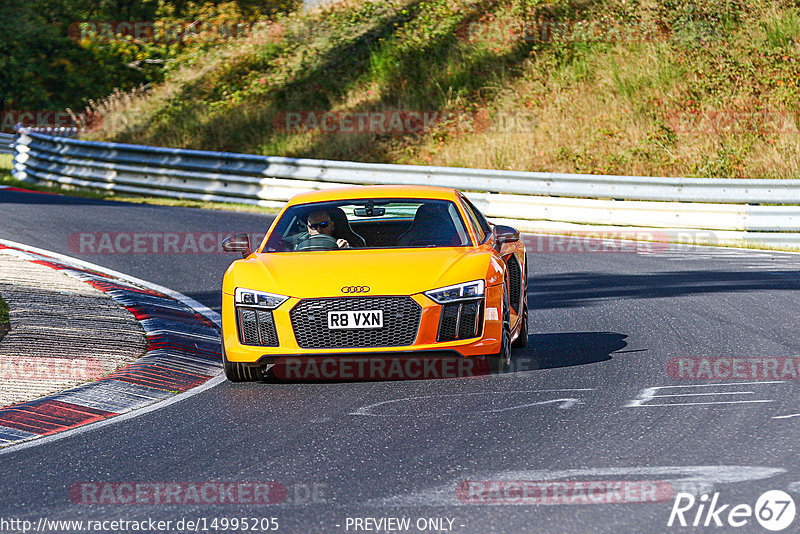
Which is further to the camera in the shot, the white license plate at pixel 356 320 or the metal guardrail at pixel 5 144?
the metal guardrail at pixel 5 144

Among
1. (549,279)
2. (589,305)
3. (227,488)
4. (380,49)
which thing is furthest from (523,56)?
(227,488)

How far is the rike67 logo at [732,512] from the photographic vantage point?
487cm

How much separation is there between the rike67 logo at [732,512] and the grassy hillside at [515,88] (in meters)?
18.2

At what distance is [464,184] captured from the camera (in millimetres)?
22078

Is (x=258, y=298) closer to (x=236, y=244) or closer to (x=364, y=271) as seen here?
(x=364, y=271)

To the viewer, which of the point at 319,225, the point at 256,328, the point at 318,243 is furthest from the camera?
the point at 319,225

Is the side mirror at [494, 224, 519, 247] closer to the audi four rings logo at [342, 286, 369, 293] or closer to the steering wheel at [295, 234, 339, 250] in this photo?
the steering wheel at [295, 234, 339, 250]

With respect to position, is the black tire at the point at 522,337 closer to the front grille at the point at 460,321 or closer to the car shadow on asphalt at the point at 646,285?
the front grille at the point at 460,321

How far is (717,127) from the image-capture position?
2517cm

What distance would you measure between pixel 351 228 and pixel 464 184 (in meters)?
12.3
